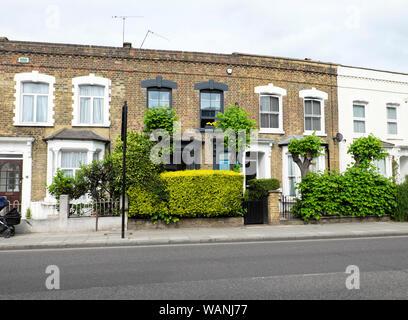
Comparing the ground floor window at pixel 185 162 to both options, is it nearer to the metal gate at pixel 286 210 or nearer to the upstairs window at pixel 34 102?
the metal gate at pixel 286 210

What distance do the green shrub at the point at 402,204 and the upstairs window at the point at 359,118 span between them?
5.70 metres

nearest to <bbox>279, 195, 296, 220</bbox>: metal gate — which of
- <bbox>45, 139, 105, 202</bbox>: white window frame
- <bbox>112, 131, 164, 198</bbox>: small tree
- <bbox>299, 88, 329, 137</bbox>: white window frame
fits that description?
<bbox>299, 88, 329, 137</bbox>: white window frame

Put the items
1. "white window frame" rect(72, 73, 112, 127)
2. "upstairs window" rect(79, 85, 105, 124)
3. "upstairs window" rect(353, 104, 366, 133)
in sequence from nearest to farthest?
"white window frame" rect(72, 73, 112, 127) < "upstairs window" rect(79, 85, 105, 124) < "upstairs window" rect(353, 104, 366, 133)

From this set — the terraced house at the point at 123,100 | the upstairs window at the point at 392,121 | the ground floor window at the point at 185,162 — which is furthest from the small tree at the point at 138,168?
the upstairs window at the point at 392,121

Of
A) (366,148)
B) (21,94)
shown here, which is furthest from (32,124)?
(366,148)

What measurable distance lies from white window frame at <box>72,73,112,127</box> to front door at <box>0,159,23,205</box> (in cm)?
318

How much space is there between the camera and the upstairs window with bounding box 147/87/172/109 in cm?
1567

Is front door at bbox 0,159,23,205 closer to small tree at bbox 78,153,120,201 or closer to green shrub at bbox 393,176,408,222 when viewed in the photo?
small tree at bbox 78,153,120,201

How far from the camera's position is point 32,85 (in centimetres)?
1488

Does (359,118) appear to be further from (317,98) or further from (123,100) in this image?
(123,100)

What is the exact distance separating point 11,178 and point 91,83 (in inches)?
224

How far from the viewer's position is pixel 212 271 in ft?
19.6

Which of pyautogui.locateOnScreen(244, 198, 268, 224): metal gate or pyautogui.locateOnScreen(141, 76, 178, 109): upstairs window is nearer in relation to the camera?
pyautogui.locateOnScreen(244, 198, 268, 224): metal gate

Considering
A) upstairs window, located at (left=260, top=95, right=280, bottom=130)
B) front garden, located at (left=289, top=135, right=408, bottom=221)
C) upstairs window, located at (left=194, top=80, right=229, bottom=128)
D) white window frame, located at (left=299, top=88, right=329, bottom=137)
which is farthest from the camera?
white window frame, located at (left=299, top=88, right=329, bottom=137)
